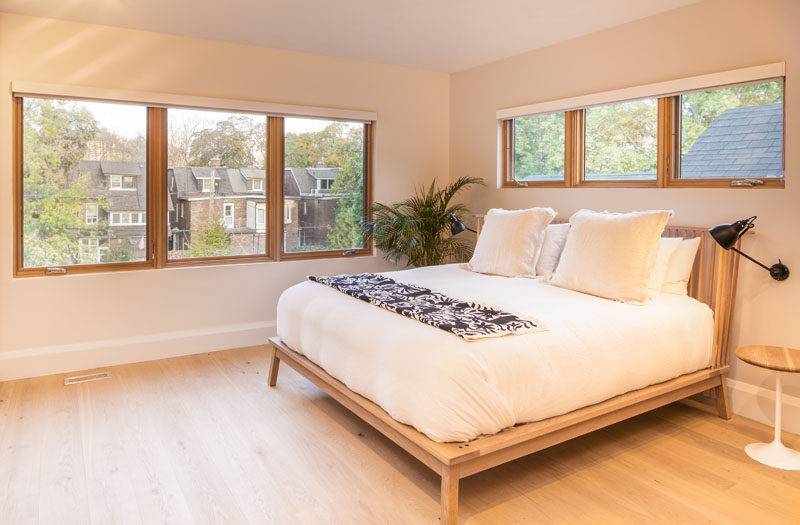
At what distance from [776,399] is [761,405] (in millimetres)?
483

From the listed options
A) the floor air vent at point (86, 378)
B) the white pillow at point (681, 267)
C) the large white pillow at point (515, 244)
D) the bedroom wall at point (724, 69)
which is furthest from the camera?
the large white pillow at point (515, 244)

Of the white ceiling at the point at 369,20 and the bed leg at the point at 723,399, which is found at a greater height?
the white ceiling at the point at 369,20

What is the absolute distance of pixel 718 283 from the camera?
325cm

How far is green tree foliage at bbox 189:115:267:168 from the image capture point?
4.47 m

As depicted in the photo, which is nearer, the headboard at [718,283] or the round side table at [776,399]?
the round side table at [776,399]

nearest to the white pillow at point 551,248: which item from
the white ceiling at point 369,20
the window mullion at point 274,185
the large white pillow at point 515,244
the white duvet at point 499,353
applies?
the large white pillow at point 515,244

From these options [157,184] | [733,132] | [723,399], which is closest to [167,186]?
[157,184]

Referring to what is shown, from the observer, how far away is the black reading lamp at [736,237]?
9.93 feet

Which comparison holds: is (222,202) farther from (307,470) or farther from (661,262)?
(661,262)

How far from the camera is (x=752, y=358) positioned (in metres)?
2.81

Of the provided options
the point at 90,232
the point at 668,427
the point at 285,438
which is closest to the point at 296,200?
the point at 90,232

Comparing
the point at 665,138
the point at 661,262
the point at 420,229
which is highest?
the point at 665,138

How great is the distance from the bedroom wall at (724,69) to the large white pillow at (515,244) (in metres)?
0.50

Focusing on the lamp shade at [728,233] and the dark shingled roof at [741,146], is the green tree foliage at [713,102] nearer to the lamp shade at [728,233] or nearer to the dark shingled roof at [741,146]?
the dark shingled roof at [741,146]
